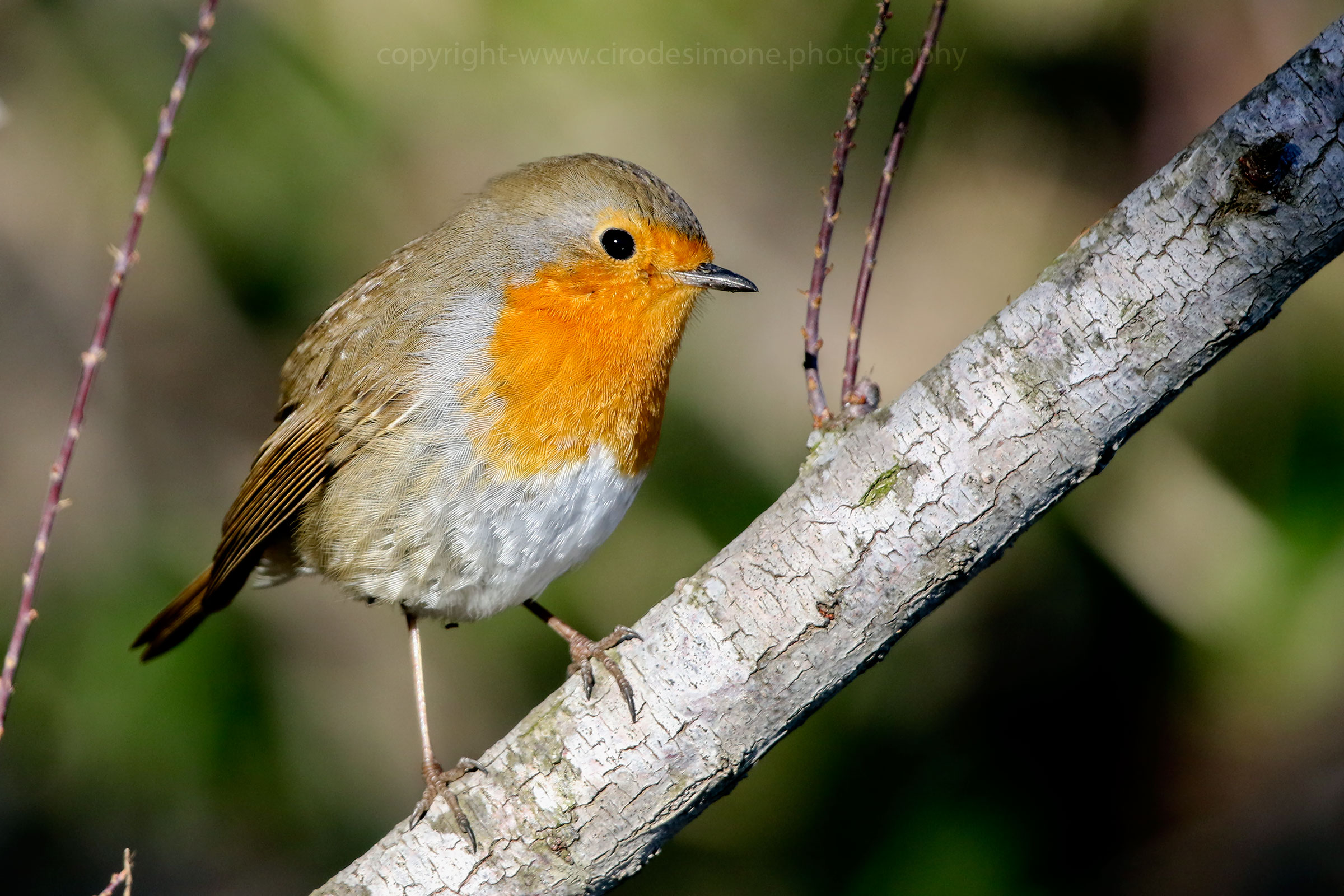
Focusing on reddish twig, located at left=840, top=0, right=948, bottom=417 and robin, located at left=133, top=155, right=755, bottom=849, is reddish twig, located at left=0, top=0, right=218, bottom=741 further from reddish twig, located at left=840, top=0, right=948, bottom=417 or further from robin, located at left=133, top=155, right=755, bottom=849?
reddish twig, located at left=840, top=0, right=948, bottom=417

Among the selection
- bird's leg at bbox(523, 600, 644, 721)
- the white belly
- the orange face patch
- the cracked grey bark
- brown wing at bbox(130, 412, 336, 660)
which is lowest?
the cracked grey bark

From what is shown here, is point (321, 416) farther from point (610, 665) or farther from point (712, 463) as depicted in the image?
point (712, 463)

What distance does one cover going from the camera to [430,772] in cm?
264

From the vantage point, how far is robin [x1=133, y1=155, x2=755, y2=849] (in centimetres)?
255

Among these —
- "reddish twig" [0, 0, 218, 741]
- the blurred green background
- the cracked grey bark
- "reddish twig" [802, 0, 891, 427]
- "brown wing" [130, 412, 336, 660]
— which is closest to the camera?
"reddish twig" [0, 0, 218, 741]

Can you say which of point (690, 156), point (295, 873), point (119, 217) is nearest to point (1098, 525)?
point (690, 156)

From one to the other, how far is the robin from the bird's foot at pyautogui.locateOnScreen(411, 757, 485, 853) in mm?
13

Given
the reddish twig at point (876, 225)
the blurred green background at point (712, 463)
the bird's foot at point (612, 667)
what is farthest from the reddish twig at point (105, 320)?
the blurred green background at point (712, 463)

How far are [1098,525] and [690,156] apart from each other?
2057 mm

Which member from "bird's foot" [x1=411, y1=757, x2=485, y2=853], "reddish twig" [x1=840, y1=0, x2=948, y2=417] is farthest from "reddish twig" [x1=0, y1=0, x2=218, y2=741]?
"reddish twig" [x1=840, y1=0, x2=948, y2=417]

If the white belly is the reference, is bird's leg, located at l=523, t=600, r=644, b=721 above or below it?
below

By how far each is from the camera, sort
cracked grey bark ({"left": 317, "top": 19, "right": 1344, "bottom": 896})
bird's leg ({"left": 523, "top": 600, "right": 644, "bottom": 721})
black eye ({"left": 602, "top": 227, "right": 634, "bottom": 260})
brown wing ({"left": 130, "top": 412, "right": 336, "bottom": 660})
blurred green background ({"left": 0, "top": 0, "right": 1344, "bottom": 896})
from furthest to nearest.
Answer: blurred green background ({"left": 0, "top": 0, "right": 1344, "bottom": 896}) < brown wing ({"left": 130, "top": 412, "right": 336, "bottom": 660}) < black eye ({"left": 602, "top": 227, "right": 634, "bottom": 260}) < bird's leg ({"left": 523, "top": 600, "right": 644, "bottom": 721}) < cracked grey bark ({"left": 317, "top": 19, "right": 1344, "bottom": 896})

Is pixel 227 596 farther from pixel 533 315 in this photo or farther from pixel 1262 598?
pixel 1262 598

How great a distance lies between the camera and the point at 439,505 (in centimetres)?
256
